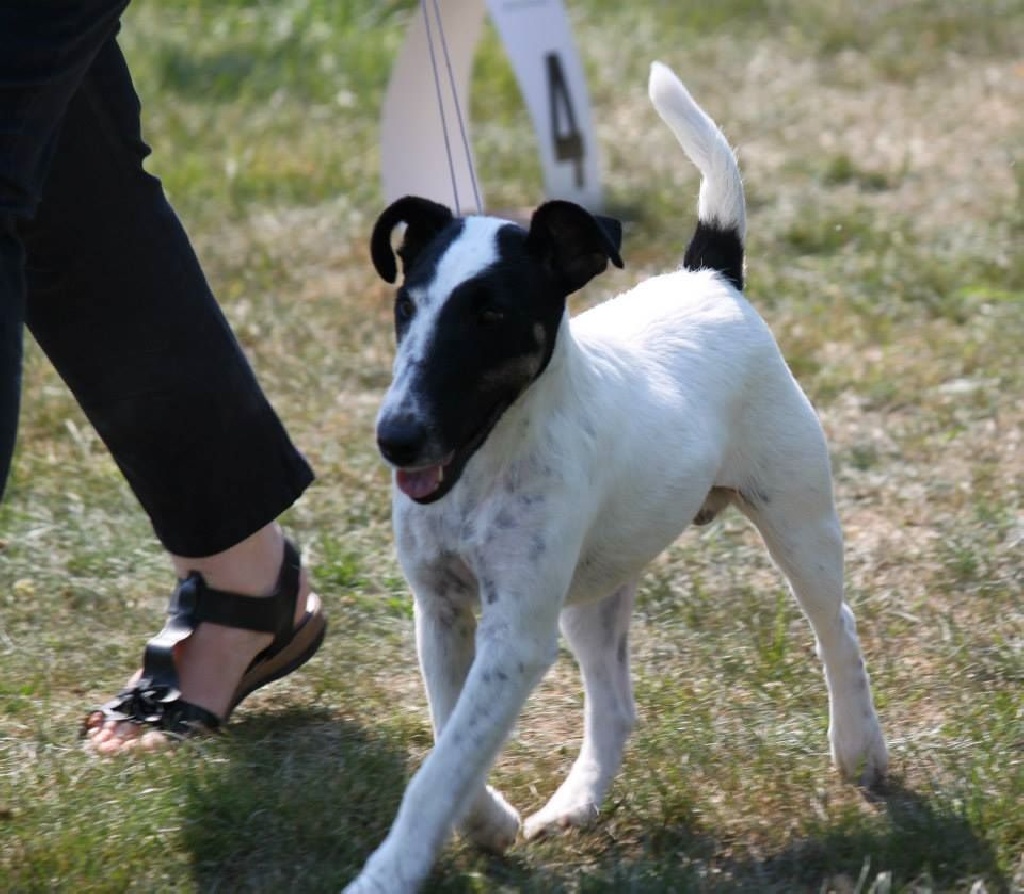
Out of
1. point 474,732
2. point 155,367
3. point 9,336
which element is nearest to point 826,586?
point 474,732

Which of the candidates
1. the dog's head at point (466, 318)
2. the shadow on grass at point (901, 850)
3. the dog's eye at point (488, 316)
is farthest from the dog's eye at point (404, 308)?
the shadow on grass at point (901, 850)

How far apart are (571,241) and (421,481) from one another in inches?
18.4

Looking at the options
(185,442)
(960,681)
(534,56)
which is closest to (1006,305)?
(534,56)

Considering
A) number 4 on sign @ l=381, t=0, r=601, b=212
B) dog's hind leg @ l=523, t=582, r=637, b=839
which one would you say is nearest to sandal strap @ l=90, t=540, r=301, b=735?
dog's hind leg @ l=523, t=582, r=637, b=839

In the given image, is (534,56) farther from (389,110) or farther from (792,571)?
(792,571)

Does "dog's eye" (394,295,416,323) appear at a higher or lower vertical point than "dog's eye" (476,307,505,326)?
higher

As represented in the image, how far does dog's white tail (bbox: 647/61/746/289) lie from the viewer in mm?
3410

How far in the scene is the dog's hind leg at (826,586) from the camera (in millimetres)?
3271

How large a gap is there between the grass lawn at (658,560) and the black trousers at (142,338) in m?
0.49

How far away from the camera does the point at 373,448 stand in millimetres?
4977

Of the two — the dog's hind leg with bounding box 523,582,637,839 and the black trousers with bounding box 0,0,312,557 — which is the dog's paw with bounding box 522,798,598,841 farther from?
the black trousers with bounding box 0,0,312,557

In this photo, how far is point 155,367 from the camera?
3.35m

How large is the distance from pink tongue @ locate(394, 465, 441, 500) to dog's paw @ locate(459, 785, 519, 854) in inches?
22.1

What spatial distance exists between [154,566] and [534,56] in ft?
10.8
